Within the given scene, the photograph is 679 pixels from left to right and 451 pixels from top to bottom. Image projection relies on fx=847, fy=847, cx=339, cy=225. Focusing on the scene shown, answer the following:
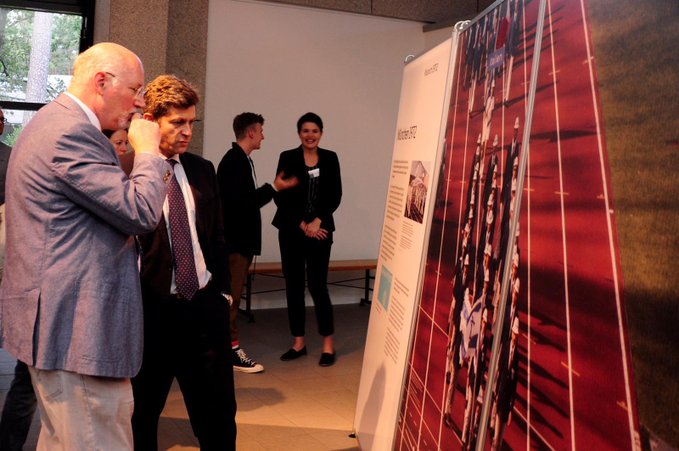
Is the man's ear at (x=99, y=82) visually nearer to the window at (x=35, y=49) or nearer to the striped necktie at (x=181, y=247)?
the striped necktie at (x=181, y=247)

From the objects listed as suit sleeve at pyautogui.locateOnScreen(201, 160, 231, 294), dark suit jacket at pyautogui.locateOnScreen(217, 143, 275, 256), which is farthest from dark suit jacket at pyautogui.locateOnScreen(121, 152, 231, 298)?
dark suit jacket at pyautogui.locateOnScreen(217, 143, 275, 256)

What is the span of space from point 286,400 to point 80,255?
114 inches

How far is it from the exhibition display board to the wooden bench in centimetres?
434

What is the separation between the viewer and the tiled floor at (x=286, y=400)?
410 cm

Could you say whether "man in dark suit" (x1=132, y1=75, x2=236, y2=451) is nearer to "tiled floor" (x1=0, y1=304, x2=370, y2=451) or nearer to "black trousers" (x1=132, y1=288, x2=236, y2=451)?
"black trousers" (x1=132, y1=288, x2=236, y2=451)

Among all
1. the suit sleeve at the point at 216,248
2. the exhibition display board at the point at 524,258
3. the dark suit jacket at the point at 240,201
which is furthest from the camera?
the dark suit jacket at the point at 240,201

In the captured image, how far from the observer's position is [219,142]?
7.47m

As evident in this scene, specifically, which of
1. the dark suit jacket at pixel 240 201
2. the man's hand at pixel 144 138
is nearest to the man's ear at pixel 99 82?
the man's hand at pixel 144 138

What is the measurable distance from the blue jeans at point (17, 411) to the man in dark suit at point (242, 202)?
2.12 m

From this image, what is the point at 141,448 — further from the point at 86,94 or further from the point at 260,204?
the point at 260,204

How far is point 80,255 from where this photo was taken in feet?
6.77

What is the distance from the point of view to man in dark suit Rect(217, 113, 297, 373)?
17.5ft

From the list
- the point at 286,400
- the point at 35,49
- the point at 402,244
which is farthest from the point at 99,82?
the point at 35,49

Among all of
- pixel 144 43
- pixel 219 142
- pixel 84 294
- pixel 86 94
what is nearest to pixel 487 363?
pixel 84 294
